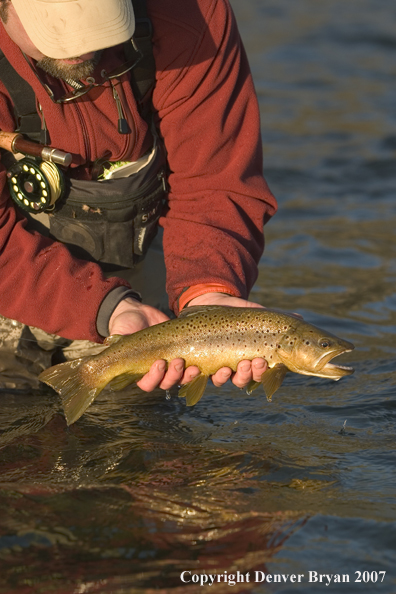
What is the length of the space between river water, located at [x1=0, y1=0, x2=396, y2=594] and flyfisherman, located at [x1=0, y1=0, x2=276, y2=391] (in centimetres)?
42

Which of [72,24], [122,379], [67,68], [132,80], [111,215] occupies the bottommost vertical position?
[122,379]

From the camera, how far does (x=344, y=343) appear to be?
389 cm

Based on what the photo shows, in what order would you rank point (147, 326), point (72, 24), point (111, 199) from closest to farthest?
1. point (72, 24)
2. point (147, 326)
3. point (111, 199)

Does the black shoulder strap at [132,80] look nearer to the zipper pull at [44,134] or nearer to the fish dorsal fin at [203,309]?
the zipper pull at [44,134]

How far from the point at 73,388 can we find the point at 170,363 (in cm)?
44

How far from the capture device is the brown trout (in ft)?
12.7

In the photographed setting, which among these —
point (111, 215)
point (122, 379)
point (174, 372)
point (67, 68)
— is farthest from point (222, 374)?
point (67, 68)

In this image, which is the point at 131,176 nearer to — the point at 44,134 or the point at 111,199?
the point at 111,199

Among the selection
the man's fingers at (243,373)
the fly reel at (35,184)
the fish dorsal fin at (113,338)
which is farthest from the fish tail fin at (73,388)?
the fly reel at (35,184)

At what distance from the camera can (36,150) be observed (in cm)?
434

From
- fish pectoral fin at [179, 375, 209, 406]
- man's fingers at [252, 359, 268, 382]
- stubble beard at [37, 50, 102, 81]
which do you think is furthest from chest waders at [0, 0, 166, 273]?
man's fingers at [252, 359, 268, 382]

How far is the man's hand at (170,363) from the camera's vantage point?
12.9ft

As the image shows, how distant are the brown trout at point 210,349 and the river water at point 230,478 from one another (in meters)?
0.36

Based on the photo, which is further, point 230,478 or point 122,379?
point 122,379
